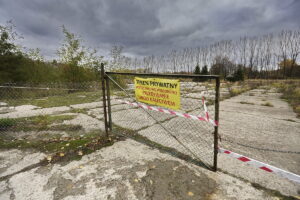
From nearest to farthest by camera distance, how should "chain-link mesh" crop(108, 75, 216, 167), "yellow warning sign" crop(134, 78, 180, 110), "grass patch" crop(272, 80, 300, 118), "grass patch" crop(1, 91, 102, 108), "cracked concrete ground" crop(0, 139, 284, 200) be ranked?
1. "cracked concrete ground" crop(0, 139, 284, 200)
2. "yellow warning sign" crop(134, 78, 180, 110)
3. "chain-link mesh" crop(108, 75, 216, 167)
4. "grass patch" crop(272, 80, 300, 118)
5. "grass patch" crop(1, 91, 102, 108)

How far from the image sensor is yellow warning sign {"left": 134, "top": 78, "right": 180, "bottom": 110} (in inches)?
102

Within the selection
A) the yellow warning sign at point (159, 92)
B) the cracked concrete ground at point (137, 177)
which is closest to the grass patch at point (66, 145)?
the cracked concrete ground at point (137, 177)

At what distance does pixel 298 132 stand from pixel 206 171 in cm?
381

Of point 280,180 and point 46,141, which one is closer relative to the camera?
point 280,180

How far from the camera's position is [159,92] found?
9.27 feet

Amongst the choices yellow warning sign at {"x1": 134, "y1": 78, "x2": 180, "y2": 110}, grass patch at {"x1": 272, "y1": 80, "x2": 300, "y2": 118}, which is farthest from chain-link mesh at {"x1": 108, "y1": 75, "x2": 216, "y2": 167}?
grass patch at {"x1": 272, "y1": 80, "x2": 300, "y2": 118}

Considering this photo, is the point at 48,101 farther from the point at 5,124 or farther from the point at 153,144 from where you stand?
the point at 153,144

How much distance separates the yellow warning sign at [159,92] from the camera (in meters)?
2.59

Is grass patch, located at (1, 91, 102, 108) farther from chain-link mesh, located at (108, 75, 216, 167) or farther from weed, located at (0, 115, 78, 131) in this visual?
chain-link mesh, located at (108, 75, 216, 167)

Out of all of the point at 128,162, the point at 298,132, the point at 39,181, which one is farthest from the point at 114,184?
the point at 298,132

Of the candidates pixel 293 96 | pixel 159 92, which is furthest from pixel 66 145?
pixel 293 96

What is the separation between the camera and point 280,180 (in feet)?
7.04

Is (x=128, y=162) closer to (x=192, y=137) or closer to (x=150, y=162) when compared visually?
(x=150, y=162)

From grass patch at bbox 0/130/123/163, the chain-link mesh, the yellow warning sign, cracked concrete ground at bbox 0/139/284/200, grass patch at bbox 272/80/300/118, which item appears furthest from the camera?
grass patch at bbox 272/80/300/118
